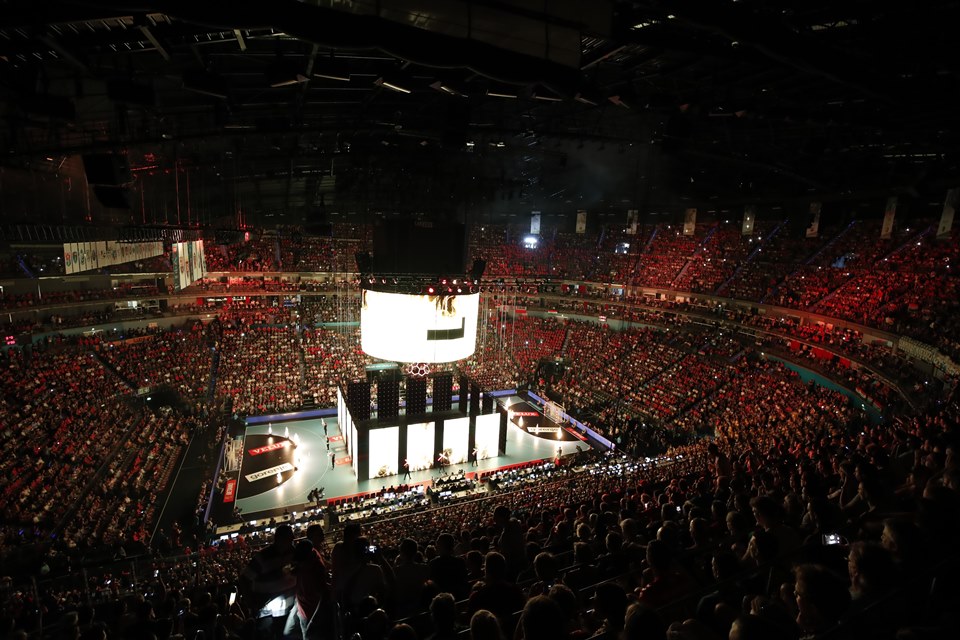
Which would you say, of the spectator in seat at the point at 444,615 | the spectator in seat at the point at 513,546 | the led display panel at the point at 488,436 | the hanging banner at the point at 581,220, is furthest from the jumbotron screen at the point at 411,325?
the hanging banner at the point at 581,220

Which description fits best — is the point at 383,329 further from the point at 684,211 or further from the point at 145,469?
the point at 684,211

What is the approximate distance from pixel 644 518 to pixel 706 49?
6.64 meters

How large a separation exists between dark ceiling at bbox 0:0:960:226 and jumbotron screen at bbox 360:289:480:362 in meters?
3.92

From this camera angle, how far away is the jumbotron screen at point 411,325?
20.8 m

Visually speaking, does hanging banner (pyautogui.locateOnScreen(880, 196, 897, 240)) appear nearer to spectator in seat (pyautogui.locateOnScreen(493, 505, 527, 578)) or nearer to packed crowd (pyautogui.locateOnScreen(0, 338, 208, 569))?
spectator in seat (pyautogui.locateOnScreen(493, 505, 527, 578))

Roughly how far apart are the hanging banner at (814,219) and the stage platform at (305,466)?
1590cm

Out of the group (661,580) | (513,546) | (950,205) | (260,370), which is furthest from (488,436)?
(950,205)

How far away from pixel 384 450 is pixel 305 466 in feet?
12.2

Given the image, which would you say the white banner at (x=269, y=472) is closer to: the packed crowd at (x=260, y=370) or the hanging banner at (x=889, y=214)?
the packed crowd at (x=260, y=370)

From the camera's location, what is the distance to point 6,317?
23484mm

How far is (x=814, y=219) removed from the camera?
23953 mm

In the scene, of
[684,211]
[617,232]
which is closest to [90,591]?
[684,211]

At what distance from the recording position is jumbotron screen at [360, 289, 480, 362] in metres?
20.8

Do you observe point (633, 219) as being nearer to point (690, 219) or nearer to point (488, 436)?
point (690, 219)
